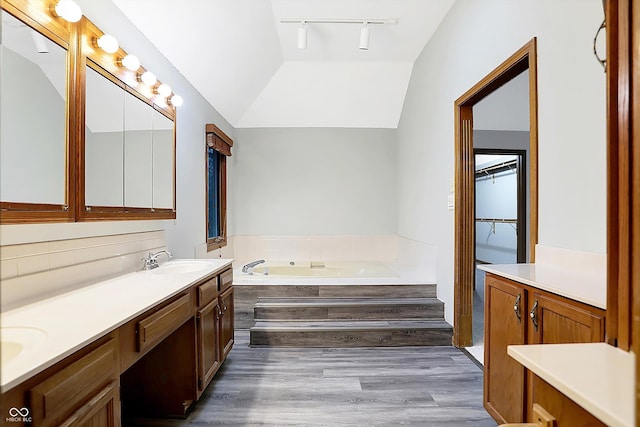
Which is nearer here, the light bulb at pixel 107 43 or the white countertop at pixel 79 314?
the white countertop at pixel 79 314

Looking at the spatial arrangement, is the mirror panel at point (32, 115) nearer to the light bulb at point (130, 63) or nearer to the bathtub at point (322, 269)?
the light bulb at point (130, 63)

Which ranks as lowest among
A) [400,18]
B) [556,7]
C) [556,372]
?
[556,372]

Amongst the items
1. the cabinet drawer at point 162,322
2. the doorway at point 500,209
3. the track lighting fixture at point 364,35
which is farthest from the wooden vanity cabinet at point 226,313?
the doorway at point 500,209

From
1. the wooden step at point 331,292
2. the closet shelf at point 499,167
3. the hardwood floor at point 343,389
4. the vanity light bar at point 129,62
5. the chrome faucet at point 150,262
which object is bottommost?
the hardwood floor at point 343,389

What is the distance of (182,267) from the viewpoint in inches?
93.4

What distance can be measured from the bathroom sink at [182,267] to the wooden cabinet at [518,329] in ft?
5.92

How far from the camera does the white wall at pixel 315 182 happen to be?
190 inches

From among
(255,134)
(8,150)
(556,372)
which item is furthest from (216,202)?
(556,372)

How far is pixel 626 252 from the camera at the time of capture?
32.8 inches

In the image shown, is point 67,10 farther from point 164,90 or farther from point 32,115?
point 164,90

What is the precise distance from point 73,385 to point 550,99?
2.33m

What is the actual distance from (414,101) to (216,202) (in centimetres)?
274

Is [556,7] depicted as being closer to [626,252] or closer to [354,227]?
[626,252]

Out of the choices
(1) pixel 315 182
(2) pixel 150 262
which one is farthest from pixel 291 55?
(2) pixel 150 262
